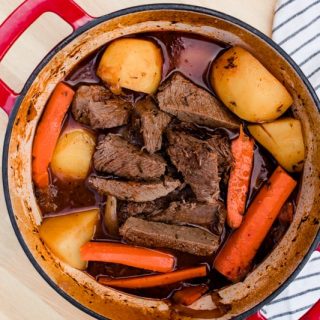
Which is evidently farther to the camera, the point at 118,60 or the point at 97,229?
the point at 97,229

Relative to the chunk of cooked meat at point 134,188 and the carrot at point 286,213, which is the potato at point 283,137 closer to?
the carrot at point 286,213

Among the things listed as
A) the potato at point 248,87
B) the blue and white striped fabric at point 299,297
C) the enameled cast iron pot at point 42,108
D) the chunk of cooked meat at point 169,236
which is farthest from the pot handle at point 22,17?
the blue and white striped fabric at point 299,297

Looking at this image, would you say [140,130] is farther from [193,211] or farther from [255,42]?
[255,42]

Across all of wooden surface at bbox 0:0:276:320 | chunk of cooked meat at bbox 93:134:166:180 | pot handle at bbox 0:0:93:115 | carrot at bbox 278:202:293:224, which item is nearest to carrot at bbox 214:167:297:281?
carrot at bbox 278:202:293:224

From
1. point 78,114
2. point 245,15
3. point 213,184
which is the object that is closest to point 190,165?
point 213,184

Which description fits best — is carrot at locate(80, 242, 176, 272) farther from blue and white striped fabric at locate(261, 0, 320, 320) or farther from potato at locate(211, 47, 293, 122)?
potato at locate(211, 47, 293, 122)

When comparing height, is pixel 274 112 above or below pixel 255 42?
below
